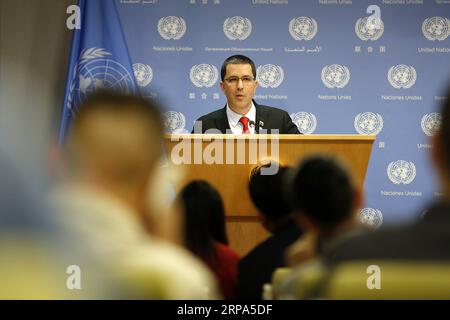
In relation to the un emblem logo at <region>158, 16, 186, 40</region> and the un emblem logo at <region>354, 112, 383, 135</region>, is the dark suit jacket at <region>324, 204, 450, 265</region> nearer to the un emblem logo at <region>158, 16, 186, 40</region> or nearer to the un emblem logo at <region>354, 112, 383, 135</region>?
the un emblem logo at <region>354, 112, 383, 135</region>

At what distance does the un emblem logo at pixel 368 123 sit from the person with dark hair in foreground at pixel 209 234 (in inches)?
128

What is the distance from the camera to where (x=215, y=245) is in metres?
1.80

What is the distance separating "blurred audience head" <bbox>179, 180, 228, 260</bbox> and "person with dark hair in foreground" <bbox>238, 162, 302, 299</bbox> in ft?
0.38

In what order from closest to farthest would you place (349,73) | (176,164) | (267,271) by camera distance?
(267,271), (176,164), (349,73)

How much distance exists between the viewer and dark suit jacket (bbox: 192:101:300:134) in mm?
3596

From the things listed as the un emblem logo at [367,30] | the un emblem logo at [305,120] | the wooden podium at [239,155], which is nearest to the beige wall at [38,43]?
the un emblem logo at [305,120]

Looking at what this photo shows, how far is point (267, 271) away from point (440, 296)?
464 millimetres

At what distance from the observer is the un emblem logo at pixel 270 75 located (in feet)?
16.2

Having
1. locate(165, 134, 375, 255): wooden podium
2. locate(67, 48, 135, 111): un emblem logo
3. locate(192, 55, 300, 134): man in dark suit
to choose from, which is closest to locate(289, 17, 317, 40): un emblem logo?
locate(192, 55, 300, 134): man in dark suit

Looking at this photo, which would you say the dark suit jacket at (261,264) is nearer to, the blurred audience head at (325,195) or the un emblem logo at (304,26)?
the blurred audience head at (325,195)

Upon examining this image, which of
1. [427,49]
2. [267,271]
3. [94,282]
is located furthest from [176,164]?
[427,49]

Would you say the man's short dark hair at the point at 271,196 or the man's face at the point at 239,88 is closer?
the man's short dark hair at the point at 271,196

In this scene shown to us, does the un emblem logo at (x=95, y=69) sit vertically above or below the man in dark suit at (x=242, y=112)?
above
